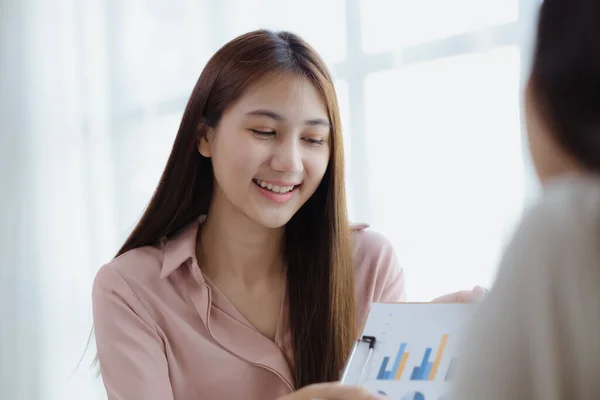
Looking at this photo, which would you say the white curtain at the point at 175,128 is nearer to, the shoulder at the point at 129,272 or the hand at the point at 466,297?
the hand at the point at 466,297

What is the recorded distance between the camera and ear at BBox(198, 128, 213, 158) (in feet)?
4.62

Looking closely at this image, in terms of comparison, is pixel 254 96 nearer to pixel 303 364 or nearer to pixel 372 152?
pixel 303 364

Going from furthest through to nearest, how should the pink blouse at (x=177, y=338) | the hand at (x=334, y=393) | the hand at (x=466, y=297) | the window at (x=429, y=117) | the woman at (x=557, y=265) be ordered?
1. the window at (x=429, y=117)
2. the pink blouse at (x=177, y=338)
3. the hand at (x=466, y=297)
4. the hand at (x=334, y=393)
5. the woman at (x=557, y=265)

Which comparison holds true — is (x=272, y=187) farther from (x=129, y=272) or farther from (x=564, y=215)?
(x=564, y=215)

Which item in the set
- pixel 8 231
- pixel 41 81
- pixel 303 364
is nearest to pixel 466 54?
pixel 303 364

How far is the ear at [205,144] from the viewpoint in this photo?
1408 millimetres

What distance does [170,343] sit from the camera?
1351mm

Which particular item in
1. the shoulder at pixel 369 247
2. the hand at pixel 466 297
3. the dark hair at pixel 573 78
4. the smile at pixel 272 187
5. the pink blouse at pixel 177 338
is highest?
the dark hair at pixel 573 78

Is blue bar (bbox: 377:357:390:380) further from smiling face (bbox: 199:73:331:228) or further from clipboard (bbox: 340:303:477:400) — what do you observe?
smiling face (bbox: 199:73:331:228)

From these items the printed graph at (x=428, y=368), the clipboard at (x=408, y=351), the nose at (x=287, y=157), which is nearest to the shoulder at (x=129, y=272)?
the nose at (x=287, y=157)

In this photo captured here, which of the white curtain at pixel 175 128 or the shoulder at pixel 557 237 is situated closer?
the shoulder at pixel 557 237

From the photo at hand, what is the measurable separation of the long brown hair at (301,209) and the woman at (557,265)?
897 millimetres

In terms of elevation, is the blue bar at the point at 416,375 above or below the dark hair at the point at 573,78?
below

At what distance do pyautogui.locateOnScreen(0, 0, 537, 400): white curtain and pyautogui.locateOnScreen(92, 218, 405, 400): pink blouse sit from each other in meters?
0.51
